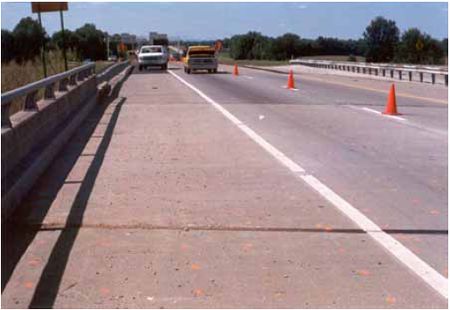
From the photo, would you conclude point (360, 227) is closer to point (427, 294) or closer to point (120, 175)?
point (427, 294)

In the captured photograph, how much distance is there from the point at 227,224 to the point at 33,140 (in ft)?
13.1

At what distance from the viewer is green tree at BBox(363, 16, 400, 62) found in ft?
330

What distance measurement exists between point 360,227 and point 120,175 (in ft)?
12.2

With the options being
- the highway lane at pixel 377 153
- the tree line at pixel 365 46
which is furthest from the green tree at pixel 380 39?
the highway lane at pixel 377 153

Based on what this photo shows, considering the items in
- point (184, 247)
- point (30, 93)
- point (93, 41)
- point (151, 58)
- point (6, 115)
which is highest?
point (93, 41)

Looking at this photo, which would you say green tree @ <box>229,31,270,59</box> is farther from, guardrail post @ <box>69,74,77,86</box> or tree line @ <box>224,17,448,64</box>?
guardrail post @ <box>69,74,77,86</box>

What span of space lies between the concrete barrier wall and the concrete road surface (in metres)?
0.19

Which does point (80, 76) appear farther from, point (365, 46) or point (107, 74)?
point (365, 46)

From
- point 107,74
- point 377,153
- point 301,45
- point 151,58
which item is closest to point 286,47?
point 301,45

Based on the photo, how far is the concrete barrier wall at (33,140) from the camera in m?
7.45

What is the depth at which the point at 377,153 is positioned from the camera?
38.5ft

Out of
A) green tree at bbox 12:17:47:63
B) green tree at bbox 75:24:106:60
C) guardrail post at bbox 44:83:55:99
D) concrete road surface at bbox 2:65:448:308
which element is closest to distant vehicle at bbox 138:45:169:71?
green tree at bbox 12:17:47:63

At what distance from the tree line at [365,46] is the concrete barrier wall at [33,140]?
5835 cm

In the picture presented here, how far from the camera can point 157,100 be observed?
77.6 ft
